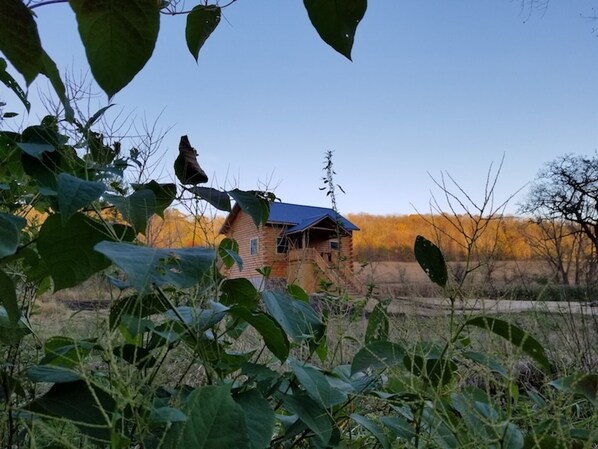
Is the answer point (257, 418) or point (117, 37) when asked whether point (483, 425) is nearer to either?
point (257, 418)

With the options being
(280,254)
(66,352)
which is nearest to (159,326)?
(66,352)

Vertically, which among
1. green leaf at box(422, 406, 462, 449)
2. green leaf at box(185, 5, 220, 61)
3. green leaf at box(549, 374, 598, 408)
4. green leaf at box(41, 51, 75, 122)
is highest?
green leaf at box(185, 5, 220, 61)

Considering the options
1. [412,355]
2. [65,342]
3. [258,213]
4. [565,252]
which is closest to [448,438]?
[412,355]

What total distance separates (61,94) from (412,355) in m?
0.33

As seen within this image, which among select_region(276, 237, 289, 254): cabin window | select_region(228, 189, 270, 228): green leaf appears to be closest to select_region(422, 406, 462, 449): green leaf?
select_region(228, 189, 270, 228): green leaf

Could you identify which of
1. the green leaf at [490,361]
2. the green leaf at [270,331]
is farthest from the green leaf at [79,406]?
the green leaf at [490,361]

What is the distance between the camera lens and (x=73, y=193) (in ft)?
0.95

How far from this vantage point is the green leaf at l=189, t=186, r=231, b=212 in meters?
0.44

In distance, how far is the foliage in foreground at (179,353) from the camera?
29 cm

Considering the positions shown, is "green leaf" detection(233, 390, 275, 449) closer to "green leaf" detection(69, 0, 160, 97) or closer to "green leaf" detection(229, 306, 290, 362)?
"green leaf" detection(229, 306, 290, 362)

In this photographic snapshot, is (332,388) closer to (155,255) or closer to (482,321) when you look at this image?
(482,321)

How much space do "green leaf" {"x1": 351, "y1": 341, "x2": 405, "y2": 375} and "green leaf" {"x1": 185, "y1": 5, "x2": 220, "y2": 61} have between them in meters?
0.28

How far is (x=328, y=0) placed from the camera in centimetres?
23

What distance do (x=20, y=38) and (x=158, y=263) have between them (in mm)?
109
